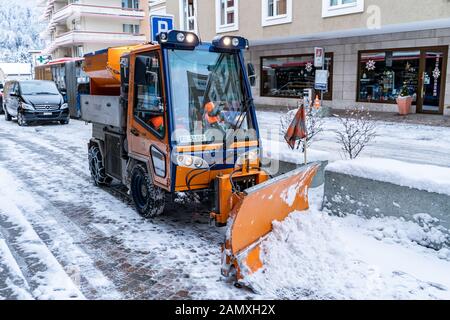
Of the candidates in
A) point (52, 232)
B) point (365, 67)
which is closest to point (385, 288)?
point (52, 232)

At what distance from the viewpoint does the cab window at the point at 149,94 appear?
514cm

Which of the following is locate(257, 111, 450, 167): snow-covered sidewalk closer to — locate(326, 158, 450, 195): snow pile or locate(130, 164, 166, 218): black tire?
locate(326, 158, 450, 195): snow pile

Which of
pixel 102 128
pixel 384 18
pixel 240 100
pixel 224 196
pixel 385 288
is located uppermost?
pixel 384 18

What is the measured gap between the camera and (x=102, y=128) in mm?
7207

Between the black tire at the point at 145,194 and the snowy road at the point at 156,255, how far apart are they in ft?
0.54

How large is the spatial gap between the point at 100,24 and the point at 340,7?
A: 114 ft

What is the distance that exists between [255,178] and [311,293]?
73.0 inches

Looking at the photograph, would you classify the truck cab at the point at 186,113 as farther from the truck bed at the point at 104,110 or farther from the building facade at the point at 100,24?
the building facade at the point at 100,24

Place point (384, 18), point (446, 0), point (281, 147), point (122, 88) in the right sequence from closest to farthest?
point (122, 88) → point (281, 147) → point (446, 0) → point (384, 18)

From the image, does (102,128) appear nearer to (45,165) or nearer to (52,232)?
(52,232)

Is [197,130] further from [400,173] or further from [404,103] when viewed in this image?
[404,103]

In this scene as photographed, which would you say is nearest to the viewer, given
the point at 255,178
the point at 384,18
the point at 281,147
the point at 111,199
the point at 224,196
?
the point at 224,196

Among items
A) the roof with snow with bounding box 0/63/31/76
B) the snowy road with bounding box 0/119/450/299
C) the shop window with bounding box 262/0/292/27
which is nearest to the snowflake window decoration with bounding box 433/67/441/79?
the shop window with bounding box 262/0/292/27

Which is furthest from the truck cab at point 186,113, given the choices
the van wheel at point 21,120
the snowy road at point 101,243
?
the van wheel at point 21,120
